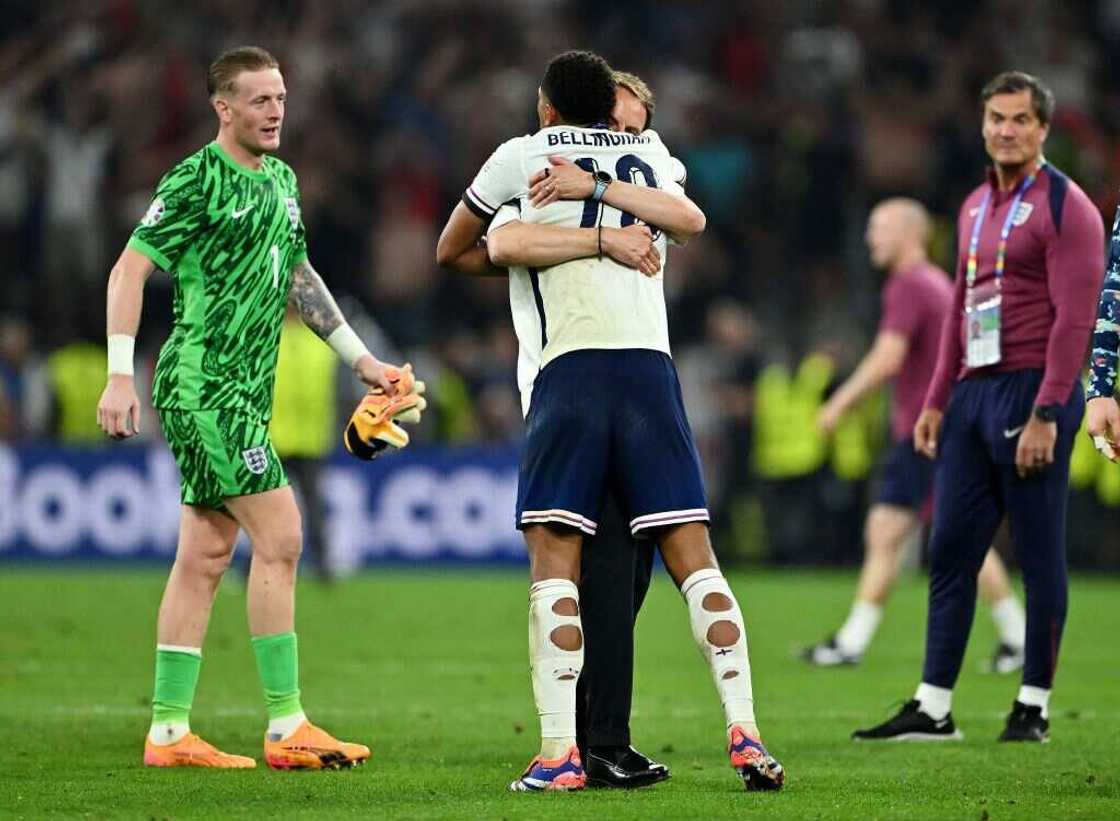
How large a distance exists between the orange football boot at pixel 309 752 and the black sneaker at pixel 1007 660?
501 cm

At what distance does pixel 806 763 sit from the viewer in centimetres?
756

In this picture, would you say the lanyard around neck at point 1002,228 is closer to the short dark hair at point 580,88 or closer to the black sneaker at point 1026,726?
the black sneaker at point 1026,726

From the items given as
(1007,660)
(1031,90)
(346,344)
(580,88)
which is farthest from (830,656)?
(580,88)

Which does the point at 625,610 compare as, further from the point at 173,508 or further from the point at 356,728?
the point at 173,508

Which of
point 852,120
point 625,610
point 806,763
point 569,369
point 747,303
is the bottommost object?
point 806,763

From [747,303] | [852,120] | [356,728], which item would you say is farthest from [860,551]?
[356,728]

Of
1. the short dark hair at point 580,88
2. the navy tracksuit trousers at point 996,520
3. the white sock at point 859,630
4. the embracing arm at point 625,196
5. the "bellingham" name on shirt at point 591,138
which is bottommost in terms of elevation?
the white sock at point 859,630

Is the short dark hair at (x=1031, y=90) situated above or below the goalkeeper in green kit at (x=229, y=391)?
above

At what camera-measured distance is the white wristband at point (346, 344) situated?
25.3ft

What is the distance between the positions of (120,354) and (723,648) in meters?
2.34

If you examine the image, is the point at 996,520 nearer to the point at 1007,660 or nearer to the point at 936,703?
the point at 936,703

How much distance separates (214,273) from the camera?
7.46 m

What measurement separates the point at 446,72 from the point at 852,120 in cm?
437

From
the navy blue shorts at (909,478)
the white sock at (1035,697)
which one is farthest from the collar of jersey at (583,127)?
the navy blue shorts at (909,478)
